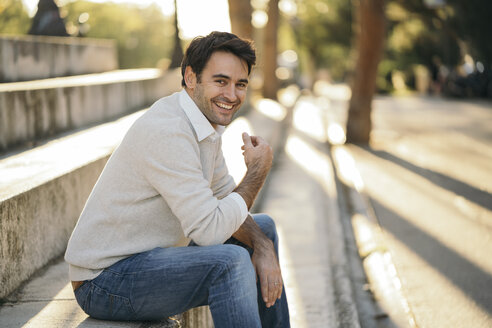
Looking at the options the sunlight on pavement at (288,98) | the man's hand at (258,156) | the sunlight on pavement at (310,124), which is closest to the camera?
the man's hand at (258,156)

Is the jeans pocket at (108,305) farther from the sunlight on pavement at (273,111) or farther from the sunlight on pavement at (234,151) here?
the sunlight on pavement at (273,111)

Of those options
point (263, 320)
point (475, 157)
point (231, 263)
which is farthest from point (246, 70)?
point (475, 157)

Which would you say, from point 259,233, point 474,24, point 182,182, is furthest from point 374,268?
point 474,24

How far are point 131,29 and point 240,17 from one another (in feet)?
146

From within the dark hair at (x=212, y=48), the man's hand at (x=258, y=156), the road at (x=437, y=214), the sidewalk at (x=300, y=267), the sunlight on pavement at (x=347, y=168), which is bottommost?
the sunlight on pavement at (x=347, y=168)

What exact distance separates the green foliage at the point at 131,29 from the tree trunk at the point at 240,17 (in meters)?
28.0

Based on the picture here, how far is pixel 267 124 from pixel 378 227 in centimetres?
640

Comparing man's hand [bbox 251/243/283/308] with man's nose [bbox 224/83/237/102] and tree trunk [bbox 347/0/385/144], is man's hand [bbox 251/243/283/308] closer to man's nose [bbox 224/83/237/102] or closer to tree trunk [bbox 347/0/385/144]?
man's nose [bbox 224/83/237/102]

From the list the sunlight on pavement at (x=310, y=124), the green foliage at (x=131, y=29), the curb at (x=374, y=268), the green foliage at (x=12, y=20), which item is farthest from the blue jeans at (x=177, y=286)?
the green foliage at (x=131, y=29)

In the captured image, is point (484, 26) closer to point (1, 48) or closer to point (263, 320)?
point (1, 48)

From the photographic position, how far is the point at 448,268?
4.98m

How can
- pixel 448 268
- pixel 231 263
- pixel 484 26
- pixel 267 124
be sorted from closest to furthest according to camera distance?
1. pixel 231 263
2. pixel 448 268
3. pixel 267 124
4. pixel 484 26

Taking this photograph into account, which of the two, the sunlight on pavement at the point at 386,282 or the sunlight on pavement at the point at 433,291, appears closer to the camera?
the sunlight on pavement at the point at 433,291

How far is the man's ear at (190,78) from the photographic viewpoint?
2.84 metres
